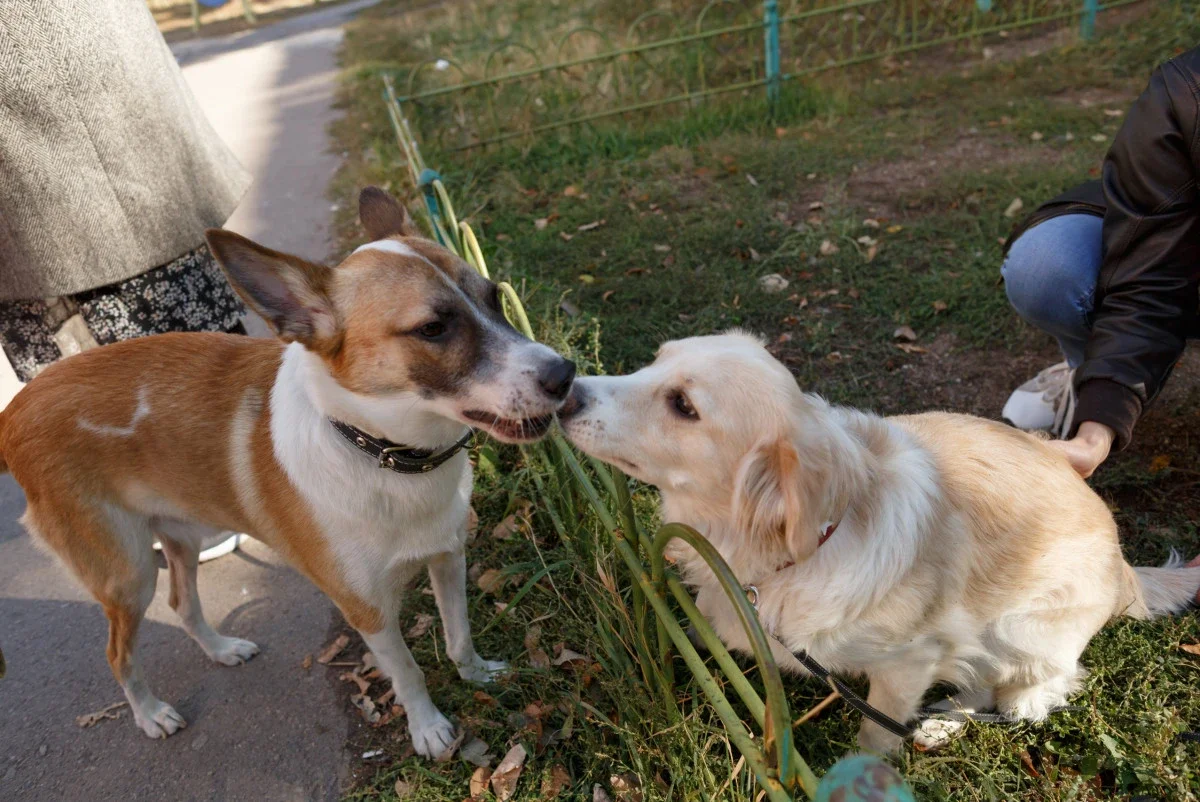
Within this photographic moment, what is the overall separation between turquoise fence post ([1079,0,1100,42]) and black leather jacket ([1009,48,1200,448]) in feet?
21.0

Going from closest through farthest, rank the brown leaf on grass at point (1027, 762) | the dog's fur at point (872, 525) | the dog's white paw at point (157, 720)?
the dog's fur at point (872, 525), the brown leaf on grass at point (1027, 762), the dog's white paw at point (157, 720)

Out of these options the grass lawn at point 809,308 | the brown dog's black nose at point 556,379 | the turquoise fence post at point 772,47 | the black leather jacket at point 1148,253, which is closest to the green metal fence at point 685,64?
the turquoise fence post at point 772,47

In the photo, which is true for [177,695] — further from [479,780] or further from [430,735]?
[479,780]

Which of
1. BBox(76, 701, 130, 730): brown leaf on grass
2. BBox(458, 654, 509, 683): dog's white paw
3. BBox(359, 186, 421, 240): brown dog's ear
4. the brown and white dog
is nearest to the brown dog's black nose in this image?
the brown and white dog

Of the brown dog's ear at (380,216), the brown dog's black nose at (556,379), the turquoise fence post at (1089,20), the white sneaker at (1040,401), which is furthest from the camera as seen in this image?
the turquoise fence post at (1089,20)

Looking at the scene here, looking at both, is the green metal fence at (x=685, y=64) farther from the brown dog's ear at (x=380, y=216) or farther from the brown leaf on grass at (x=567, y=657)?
the brown leaf on grass at (x=567, y=657)

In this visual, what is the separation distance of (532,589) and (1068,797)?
1.86 metres

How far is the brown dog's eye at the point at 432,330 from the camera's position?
212 centimetres

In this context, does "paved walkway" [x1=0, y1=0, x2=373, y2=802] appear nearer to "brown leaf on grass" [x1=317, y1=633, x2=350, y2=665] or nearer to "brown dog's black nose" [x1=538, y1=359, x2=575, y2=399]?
"brown leaf on grass" [x1=317, y1=633, x2=350, y2=665]

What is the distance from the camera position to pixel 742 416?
1.89 m

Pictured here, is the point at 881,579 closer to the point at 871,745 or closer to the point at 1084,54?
the point at 871,745

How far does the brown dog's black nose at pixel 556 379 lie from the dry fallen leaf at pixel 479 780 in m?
1.29

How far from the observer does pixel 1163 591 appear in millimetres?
2508

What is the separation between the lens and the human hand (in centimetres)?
252
